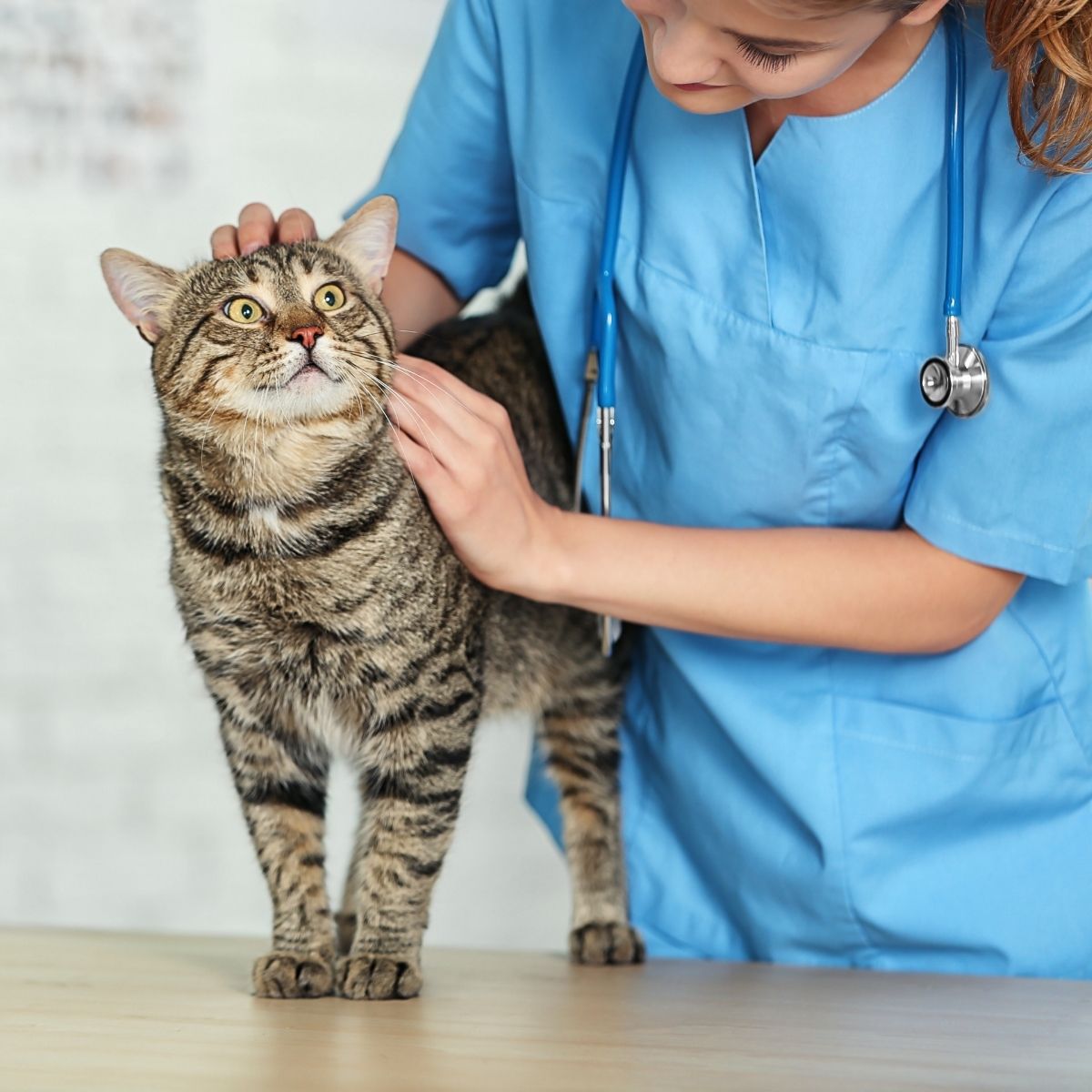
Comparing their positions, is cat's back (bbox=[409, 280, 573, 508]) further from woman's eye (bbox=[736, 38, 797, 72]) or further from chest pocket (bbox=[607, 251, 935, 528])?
woman's eye (bbox=[736, 38, 797, 72])

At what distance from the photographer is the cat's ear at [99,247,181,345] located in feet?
3.78

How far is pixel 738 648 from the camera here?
1.24 metres

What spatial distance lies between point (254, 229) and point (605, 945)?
2.42 feet

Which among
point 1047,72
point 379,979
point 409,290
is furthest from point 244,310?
point 1047,72

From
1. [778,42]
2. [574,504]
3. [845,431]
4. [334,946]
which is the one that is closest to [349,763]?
A: [334,946]

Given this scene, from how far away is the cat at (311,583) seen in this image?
109cm

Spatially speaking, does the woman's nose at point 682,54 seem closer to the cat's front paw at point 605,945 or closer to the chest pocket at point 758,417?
the chest pocket at point 758,417

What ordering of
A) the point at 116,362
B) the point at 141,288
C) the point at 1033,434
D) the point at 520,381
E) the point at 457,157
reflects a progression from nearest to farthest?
the point at 1033,434 < the point at 141,288 < the point at 457,157 < the point at 520,381 < the point at 116,362

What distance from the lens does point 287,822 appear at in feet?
3.81

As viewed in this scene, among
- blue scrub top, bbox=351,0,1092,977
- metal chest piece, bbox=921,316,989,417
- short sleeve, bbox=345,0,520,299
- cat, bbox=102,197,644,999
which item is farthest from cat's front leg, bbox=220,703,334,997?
metal chest piece, bbox=921,316,989,417

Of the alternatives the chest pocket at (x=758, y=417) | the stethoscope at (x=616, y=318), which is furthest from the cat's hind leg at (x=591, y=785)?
the chest pocket at (x=758, y=417)

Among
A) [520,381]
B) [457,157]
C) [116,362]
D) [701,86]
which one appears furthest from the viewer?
[116,362]

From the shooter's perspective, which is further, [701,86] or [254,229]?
[254,229]

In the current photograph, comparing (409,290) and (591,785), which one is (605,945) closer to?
(591,785)
